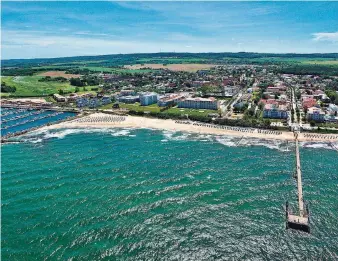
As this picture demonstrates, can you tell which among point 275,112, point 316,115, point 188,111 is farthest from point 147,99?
point 316,115

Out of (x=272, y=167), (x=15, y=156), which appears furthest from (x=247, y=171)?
(x=15, y=156)

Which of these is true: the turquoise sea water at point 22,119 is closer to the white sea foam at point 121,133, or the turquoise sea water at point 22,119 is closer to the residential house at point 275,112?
the white sea foam at point 121,133

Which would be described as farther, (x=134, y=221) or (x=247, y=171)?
(x=247, y=171)

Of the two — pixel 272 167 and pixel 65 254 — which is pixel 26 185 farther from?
pixel 272 167

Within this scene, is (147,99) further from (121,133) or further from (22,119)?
(22,119)

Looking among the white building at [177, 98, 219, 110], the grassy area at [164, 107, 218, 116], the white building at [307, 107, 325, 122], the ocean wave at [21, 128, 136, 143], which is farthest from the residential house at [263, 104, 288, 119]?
the ocean wave at [21, 128, 136, 143]

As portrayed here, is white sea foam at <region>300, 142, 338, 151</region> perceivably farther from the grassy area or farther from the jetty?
the grassy area
